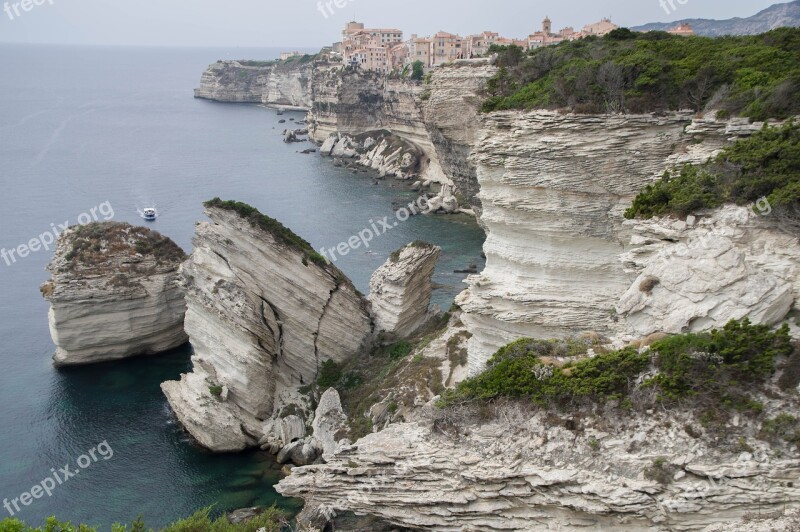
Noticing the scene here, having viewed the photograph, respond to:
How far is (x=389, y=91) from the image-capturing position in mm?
96125

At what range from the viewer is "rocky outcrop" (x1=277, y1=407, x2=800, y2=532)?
41.9ft

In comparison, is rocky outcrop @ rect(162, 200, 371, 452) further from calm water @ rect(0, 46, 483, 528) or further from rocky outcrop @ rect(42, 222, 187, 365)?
rocky outcrop @ rect(42, 222, 187, 365)

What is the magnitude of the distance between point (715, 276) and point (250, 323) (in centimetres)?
1969

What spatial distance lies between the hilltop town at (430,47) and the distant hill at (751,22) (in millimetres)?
57632

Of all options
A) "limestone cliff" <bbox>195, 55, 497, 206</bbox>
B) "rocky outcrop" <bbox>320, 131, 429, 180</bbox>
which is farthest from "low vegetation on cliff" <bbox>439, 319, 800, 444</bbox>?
"rocky outcrop" <bbox>320, 131, 429, 180</bbox>

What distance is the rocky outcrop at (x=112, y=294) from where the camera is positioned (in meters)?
36.0

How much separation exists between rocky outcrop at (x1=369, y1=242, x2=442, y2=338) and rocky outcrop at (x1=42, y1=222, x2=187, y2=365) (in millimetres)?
13673

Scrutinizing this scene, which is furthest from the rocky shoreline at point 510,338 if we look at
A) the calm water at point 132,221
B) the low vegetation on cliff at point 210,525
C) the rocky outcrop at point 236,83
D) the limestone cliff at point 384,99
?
the rocky outcrop at point 236,83

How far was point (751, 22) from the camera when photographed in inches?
5979

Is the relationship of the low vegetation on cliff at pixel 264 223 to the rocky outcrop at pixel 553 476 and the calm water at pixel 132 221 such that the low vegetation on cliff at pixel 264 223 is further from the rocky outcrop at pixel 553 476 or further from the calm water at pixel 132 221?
the rocky outcrop at pixel 553 476

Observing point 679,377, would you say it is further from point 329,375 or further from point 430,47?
point 430,47

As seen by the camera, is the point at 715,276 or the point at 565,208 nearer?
the point at 715,276

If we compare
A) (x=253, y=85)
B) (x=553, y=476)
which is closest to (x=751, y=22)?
(x=253, y=85)

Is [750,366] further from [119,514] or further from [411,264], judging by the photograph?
[119,514]
